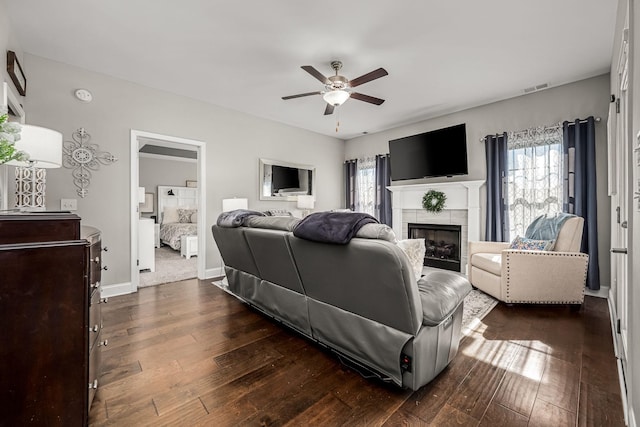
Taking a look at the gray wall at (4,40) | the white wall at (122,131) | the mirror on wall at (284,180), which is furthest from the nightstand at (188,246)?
the gray wall at (4,40)

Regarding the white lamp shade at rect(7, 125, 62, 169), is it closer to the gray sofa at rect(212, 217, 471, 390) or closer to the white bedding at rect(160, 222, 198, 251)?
the gray sofa at rect(212, 217, 471, 390)

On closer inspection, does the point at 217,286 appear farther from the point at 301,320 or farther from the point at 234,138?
the point at 234,138

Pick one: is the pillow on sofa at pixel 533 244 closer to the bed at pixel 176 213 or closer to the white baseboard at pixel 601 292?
the white baseboard at pixel 601 292

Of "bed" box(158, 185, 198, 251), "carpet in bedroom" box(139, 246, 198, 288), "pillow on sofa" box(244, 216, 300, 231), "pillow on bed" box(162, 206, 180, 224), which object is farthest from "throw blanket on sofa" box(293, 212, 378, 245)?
"pillow on bed" box(162, 206, 180, 224)

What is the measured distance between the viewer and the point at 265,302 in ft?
8.29

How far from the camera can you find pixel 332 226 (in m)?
1.64

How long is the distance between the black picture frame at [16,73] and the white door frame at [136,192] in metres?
0.96

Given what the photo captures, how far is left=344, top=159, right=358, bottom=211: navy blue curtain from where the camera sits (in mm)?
6059

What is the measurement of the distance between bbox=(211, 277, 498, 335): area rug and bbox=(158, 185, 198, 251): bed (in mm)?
3415

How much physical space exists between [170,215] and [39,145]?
6.26m

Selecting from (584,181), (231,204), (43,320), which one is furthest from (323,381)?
(584,181)

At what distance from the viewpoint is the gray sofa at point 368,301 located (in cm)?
144

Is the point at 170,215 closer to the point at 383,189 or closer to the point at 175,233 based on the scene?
the point at 175,233

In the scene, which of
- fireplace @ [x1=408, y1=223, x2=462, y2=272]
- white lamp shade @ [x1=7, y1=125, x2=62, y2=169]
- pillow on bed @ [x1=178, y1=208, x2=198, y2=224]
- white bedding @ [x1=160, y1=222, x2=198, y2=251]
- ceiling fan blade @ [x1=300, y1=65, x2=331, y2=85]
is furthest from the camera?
pillow on bed @ [x1=178, y1=208, x2=198, y2=224]
